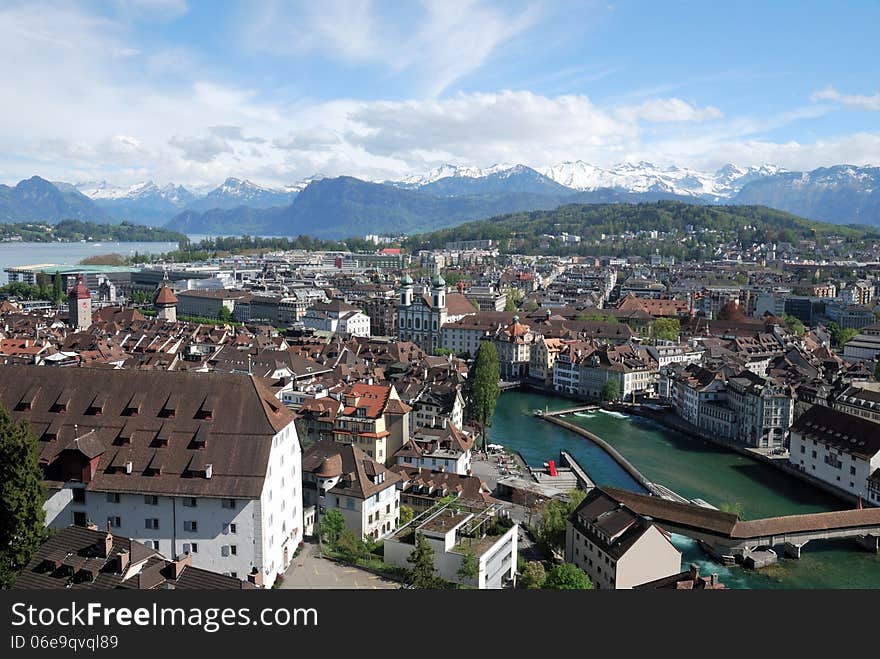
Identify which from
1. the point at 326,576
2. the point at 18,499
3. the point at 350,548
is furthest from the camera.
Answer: the point at 350,548

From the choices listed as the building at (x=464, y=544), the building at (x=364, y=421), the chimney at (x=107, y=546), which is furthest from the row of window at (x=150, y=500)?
the building at (x=364, y=421)

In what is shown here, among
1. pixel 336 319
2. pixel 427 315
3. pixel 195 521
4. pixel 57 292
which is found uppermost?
pixel 57 292

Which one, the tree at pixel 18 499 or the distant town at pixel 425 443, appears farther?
the distant town at pixel 425 443

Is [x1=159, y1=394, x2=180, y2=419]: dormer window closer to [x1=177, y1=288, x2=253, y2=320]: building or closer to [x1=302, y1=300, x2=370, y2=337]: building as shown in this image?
[x1=302, y1=300, x2=370, y2=337]: building

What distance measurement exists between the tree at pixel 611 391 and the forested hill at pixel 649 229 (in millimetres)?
80460

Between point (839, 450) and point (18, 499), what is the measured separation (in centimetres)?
2189

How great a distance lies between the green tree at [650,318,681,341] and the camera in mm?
48219

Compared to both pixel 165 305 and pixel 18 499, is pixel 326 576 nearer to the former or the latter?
pixel 18 499

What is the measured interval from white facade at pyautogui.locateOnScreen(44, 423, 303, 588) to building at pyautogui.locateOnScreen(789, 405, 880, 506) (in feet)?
57.2

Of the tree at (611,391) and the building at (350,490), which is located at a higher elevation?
the building at (350,490)

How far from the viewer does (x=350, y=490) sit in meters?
16.6

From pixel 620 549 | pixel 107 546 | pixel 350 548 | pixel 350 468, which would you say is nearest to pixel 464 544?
pixel 350 548

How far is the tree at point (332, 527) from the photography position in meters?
15.7

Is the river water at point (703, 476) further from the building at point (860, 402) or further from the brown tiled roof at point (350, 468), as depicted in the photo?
the brown tiled roof at point (350, 468)
